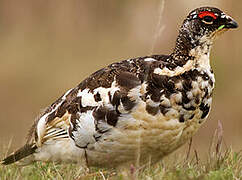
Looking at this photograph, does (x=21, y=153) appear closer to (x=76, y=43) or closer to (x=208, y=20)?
(x=208, y=20)

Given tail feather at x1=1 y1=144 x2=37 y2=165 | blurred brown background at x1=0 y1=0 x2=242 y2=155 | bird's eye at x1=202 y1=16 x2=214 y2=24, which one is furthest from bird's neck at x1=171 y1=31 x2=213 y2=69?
blurred brown background at x1=0 y1=0 x2=242 y2=155

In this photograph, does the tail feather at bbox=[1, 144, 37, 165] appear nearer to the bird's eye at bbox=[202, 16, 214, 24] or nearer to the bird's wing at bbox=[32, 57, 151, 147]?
the bird's wing at bbox=[32, 57, 151, 147]

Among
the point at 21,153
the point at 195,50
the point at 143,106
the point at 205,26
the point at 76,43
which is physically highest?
the point at 76,43

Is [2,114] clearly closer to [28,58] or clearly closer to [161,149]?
[28,58]

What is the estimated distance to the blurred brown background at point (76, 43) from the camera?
33.1 ft

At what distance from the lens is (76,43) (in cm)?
1141

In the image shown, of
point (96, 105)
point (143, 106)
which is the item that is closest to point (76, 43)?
point (96, 105)

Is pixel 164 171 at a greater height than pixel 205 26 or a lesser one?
lesser

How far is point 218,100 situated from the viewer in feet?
32.2

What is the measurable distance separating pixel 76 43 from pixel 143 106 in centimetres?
710

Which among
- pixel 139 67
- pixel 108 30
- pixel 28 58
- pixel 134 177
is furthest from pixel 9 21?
pixel 134 177

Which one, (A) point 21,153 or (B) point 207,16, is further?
(A) point 21,153

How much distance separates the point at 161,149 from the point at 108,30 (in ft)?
22.8

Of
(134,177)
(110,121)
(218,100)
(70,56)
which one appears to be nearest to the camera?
(134,177)
